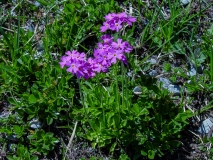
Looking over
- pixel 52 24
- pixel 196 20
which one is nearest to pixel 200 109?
pixel 196 20

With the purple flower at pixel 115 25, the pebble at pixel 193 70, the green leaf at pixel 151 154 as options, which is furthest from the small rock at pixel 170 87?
the purple flower at pixel 115 25

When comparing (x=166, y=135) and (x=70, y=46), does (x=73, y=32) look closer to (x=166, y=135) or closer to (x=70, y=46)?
(x=70, y=46)

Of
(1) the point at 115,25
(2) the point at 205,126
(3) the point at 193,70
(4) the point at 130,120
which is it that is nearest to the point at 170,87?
(3) the point at 193,70

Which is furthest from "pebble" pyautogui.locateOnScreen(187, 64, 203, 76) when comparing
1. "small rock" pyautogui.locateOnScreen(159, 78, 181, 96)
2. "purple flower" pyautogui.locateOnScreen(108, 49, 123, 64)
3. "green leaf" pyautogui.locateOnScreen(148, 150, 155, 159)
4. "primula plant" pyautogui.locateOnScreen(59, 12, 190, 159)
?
"purple flower" pyautogui.locateOnScreen(108, 49, 123, 64)

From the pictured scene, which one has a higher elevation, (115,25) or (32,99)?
(115,25)

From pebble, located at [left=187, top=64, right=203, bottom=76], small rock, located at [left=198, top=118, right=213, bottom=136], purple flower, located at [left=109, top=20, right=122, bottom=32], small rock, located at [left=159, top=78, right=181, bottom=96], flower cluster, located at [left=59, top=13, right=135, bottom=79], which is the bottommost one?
small rock, located at [left=198, top=118, right=213, bottom=136]

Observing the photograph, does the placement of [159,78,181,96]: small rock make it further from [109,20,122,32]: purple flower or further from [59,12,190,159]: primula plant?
[109,20,122,32]: purple flower

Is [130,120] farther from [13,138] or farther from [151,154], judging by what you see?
[13,138]

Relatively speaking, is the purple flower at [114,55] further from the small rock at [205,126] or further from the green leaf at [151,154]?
the small rock at [205,126]

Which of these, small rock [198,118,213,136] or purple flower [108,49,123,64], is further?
small rock [198,118,213,136]

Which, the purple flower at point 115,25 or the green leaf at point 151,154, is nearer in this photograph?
the purple flower at point 115,25
